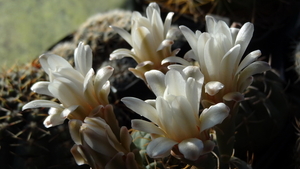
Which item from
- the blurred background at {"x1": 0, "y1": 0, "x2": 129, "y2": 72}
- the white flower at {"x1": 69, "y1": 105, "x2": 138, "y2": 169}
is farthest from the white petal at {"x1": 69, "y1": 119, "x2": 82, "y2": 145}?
the blurred background at {"x1": 0, "y1": 0, "x2": 129, "y2": 72}

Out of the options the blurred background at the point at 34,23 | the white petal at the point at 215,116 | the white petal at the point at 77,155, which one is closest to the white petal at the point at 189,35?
the white petal at the point at 215,116

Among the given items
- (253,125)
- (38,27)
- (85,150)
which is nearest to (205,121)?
(85,150)

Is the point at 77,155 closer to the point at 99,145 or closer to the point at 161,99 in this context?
the point at 99,145

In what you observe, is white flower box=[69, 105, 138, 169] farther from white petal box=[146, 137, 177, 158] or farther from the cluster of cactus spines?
the cluster of cactus spines

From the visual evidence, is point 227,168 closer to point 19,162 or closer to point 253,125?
point 253,125

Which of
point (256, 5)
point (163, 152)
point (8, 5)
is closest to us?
point (163, 152)

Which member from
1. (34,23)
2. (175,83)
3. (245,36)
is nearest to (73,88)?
(175,83)
